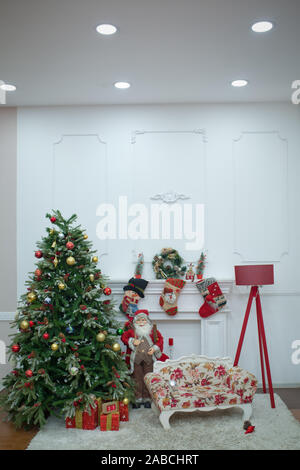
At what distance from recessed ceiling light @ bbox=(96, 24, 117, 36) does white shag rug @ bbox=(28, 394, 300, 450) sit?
9.94 ft

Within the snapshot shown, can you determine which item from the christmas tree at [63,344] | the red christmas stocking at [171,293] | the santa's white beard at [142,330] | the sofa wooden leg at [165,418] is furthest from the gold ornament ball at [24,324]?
the red christmas stocking at [171,293]

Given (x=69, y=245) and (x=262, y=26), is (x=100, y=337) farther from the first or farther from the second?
(x=262, y=26)

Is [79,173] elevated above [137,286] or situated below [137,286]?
above

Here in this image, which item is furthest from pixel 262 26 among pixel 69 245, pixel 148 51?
pixel 69 245

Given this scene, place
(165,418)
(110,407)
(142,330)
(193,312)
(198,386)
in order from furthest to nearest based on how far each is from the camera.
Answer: (193,312), (142,330), (198,386), (110,407), (165,418)

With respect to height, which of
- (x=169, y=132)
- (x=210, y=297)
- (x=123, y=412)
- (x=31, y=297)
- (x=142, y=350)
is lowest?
(x=123, y=412)

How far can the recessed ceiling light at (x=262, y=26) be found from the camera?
3.16 m

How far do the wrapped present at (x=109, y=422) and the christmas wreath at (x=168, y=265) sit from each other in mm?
1593

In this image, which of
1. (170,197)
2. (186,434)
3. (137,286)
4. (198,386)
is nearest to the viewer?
(186,434)

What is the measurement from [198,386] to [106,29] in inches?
117

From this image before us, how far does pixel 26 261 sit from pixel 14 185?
85cm

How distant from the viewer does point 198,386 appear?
3871 millimetres

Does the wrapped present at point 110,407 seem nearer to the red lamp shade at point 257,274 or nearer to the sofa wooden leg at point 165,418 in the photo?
the sofa wooden leg at point 165,418

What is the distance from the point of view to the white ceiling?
2986 mm
